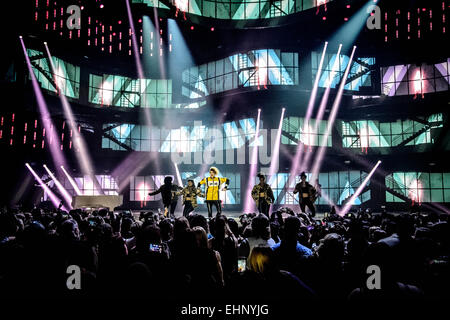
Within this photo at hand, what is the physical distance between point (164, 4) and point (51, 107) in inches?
456

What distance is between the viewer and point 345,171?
93.4ft

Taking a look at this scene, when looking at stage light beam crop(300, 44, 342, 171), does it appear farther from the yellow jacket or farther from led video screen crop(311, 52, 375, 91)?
the yellow jacket

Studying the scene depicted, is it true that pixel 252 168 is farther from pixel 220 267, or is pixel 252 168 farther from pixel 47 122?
pixel 220 267

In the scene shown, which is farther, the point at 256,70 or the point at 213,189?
the point at 256,70

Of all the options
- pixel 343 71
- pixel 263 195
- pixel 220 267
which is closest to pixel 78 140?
pixel 263 195

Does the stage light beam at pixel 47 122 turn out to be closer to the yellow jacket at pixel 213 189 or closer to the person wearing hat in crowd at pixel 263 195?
the yellow jacket at pixel 213 189

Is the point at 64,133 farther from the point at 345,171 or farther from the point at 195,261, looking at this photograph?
the point at 195,261

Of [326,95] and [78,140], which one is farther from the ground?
[326,95]

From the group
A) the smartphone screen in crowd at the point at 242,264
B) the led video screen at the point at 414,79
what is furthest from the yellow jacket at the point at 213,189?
the led video screen at the point at 414,79

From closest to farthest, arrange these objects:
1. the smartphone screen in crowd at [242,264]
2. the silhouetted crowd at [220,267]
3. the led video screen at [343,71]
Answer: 1. the silhouetted crowd at [220,267]
2. the smartphone screen in crowd at [242,264]
3. the led video screen at [343,71]

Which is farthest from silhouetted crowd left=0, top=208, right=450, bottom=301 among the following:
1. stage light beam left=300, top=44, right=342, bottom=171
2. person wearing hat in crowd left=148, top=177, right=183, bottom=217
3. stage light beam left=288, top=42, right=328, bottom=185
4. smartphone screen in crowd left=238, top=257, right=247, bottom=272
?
stage light beam left=300, top=44, right=342, bottom=171

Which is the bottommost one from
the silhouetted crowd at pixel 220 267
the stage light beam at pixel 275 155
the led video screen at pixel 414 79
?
the silhouetted crowd at pixel 220 267

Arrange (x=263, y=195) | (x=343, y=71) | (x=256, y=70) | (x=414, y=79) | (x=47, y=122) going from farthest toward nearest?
(x=414, y=79) < (x=343, y=71) < (x=256, y=70) < (x=47, y=122) < (x=263, y=195)
